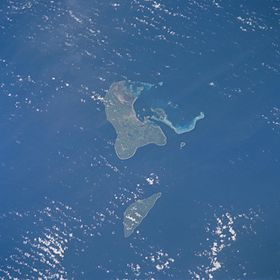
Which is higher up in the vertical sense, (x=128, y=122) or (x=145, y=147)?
(x=128, y=122)

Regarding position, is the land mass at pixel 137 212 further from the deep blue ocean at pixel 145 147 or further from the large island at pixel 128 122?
the large island at pixel 128 122

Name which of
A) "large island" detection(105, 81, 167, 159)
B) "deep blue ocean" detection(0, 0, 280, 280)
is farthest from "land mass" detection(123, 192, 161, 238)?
"large island" detection(105, 81, 167, 159)

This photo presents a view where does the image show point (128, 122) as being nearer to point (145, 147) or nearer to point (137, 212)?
point (145, 147)

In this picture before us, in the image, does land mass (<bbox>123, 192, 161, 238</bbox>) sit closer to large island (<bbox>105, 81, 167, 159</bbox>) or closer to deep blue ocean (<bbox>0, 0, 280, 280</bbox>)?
deep blue ocean (<bbox>0, 0, 280, 280</bbox>)

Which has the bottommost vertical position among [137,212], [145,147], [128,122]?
[137,212]

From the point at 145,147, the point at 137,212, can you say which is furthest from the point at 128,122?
the point at 137,212

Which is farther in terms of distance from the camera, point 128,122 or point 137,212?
point 128,122

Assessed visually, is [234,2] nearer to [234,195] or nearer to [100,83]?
[100,83]
